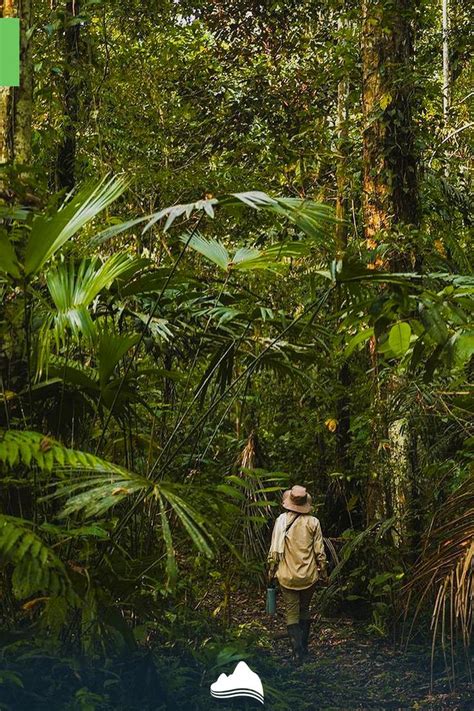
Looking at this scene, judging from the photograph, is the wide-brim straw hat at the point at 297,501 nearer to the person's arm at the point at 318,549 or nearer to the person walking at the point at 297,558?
the person walking at the point at 297,558

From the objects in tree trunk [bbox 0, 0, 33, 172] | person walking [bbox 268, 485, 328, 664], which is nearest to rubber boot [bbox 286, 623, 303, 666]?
person walking [bbox 268, 485, 328, 664]

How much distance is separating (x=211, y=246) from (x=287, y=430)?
6.64 meters

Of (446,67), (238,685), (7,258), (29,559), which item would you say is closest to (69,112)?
(7,258)

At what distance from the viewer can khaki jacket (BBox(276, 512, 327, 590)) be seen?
7.08 metres

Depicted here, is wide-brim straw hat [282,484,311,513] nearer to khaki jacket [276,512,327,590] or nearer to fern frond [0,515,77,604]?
khaki jacket [276,512,327,590]

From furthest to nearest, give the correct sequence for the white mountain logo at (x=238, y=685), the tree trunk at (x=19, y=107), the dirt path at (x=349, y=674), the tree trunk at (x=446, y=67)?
the tree trunk at (x=446, y=67) < the dirt path at (x=349, y=674) < the tree trunk at (x=19, y=107) < the white mountain logo at (x=238, y=685)

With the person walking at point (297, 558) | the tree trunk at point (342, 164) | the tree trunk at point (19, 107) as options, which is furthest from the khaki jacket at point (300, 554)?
the tree trunk at point (19, 107)

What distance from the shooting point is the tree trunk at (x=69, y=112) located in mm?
7102

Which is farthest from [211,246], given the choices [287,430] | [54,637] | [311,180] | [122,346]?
[287,430]

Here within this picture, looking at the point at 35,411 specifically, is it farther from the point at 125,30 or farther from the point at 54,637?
the point at 125,30

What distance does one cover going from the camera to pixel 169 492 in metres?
2.69

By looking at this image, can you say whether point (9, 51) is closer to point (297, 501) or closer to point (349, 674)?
point (297, 501)

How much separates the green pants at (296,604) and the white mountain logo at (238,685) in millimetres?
3754

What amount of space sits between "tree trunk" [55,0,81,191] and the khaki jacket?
295 centimetres
